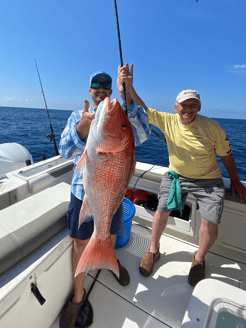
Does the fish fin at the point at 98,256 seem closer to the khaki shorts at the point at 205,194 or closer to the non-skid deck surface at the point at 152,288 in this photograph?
the non-skid deck surface at the point at 152,288

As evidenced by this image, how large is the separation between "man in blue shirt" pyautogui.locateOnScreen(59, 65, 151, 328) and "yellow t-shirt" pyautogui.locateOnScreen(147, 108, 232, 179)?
75 centimetres

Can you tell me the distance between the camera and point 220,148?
7.59 ft

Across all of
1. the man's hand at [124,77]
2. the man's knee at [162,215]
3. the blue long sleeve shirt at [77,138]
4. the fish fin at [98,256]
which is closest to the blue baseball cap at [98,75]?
the man's hand at [124,77]

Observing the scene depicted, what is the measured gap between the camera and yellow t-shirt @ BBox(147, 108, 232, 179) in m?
2.29

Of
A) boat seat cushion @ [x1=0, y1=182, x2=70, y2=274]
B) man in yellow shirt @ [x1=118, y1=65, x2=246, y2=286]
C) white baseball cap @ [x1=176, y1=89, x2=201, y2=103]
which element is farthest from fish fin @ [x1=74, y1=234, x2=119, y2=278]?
white baseball cap @ [x1=176, y1=89, x2=201, y2=103]

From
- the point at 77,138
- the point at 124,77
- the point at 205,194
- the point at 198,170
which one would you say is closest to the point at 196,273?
the point at 205,194

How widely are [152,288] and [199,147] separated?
180 cm

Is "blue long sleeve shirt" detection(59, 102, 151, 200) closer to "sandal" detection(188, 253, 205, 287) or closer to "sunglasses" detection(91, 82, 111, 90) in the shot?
"sunglasses" detection(91, 82, 111, 90)

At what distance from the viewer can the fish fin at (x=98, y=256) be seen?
1.38 meters

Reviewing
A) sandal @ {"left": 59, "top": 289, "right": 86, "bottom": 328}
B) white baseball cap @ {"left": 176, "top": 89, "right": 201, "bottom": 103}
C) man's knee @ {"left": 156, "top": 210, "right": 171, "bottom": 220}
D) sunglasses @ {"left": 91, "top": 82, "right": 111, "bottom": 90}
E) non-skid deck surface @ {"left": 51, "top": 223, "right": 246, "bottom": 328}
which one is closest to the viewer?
sunglasses @ {"left": 91, "top": 82, "right": 111, "bottom": 90}

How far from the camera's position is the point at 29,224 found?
1.46 metres

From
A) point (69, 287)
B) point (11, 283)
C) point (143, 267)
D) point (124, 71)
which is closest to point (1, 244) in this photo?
point (11, 283)

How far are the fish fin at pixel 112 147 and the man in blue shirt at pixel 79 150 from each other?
0.26 meters

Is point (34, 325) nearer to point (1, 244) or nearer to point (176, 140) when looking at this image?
point (1, 244)
